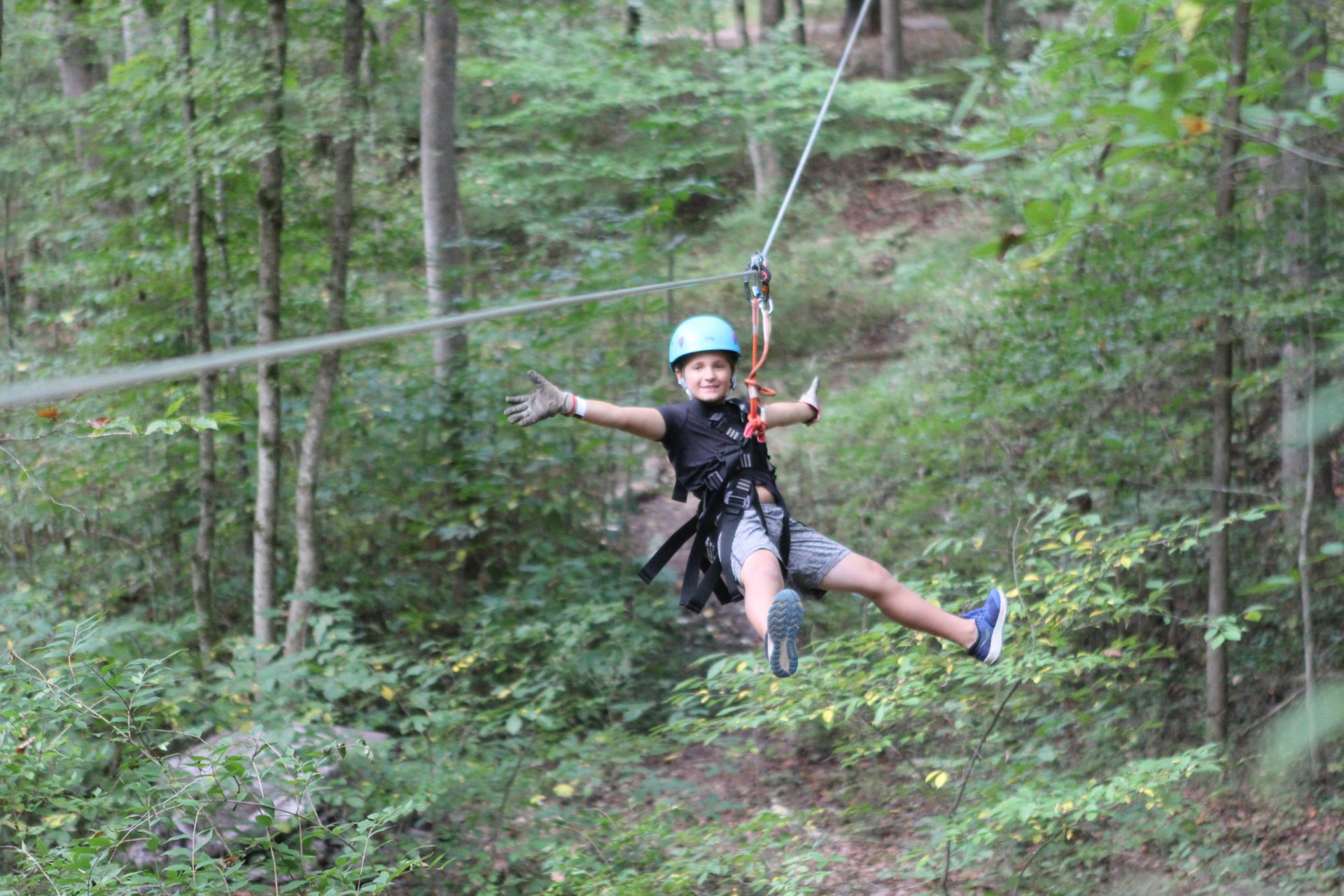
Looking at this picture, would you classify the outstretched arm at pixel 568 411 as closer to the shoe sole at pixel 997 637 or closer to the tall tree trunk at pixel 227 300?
the shoe sole at pixel 997 637

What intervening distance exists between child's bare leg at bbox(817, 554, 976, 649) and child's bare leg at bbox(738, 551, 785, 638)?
39 millimetres

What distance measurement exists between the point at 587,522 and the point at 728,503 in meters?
4.29

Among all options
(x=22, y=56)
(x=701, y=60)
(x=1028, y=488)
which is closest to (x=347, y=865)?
(x=1028, y=488)

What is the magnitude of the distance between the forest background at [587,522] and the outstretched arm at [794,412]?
979 millimetres

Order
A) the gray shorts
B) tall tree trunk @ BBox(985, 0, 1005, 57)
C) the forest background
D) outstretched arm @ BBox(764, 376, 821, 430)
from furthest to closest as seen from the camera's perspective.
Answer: tall tree trunk @ BBox(985, 0, 1005, 57)
the forest background
outstretched arm @ BBox(764, 376, 821, 430)
the gray shorts

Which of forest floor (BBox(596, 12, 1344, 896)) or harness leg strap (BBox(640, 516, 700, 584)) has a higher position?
harness leg strap (BBox(640, 516, 700, 584))

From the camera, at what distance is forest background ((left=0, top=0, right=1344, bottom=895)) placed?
4.57m

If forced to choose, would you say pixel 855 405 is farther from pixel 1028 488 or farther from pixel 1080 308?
pixel 1080 308

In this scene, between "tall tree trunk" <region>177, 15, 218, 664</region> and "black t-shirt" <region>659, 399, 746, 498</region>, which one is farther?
"tall tree trunk" <region>177, 15, 218, 664</region>

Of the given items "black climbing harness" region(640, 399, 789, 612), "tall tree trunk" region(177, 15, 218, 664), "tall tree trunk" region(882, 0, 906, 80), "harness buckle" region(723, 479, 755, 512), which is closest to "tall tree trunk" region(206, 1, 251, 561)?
"tall tree trunk" region(177, 15, 218, 664)

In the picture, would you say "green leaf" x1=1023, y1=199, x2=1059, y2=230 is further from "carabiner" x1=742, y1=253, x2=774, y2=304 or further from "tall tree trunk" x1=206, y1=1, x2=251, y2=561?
"tall tree trunk" x1=206, y1=1, x2=251, y2=561

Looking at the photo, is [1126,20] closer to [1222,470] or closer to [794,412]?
[794,412]

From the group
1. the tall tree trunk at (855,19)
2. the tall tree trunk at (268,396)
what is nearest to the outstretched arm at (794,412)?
the tall tree trunk at (268,396)

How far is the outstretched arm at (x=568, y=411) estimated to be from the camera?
3.26 metres
